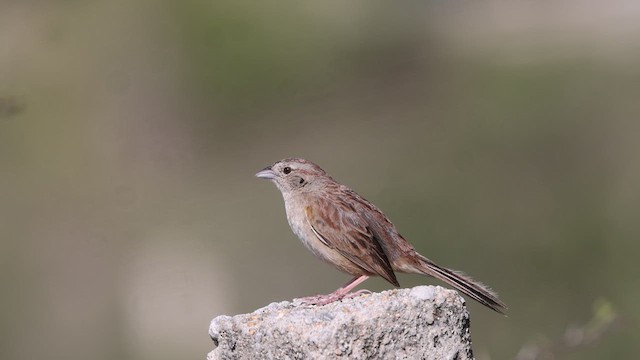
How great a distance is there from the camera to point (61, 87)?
1004 cm

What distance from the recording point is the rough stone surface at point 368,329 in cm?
362

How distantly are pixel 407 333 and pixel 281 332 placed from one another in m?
0.31

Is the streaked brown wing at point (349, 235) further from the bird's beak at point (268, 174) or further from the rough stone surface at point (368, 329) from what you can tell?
the rough stone surface at point (368, 329)

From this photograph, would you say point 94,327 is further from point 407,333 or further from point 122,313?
point 407,333

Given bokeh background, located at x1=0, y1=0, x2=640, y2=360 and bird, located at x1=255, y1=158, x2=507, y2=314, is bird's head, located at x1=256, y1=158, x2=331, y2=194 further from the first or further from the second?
bokeh background, located at x1=0, y1=0, x2=640, y2=360

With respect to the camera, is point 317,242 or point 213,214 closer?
point 317,242

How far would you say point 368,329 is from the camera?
3621 mm

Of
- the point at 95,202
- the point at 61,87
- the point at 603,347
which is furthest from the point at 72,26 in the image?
the point at 603,347

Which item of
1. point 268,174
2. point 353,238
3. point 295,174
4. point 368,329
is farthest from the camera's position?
point 268,174

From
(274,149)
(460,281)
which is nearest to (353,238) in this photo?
(460,281)

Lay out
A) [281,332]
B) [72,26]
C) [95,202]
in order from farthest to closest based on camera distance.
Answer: [72,26] → [95,202] → [281,332]

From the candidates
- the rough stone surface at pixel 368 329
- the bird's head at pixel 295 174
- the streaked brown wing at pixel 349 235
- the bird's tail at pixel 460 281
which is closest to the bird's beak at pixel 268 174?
the bird's head at pixel 295 174

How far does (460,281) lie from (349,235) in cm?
50

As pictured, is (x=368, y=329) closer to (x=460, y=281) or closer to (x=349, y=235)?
(x=460, y=281)
